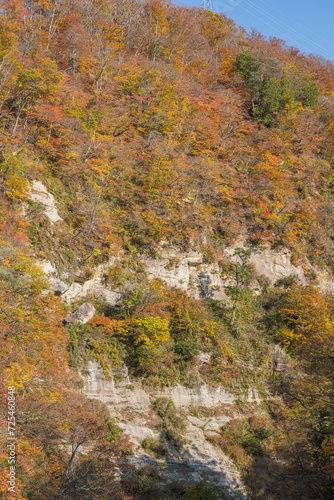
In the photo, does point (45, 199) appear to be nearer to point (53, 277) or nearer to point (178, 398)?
point (53, 277)

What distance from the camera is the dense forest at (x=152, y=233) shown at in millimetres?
10898

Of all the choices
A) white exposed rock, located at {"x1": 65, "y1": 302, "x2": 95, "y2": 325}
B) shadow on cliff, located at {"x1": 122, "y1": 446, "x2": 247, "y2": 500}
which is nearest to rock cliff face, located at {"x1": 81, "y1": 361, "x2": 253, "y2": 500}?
shadow on cliff, located at {"x1": 122, "y1": 446, "x2": 247, "y2": 500}

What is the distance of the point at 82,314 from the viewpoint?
611 inches

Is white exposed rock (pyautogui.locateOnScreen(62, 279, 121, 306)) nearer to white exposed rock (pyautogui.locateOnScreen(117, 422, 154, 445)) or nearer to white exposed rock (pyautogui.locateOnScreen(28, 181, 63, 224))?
white exposed rock (pyautogui.locateOnScreen(28, 181, 63, 224))

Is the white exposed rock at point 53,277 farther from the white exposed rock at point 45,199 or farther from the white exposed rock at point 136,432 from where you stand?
the white exposed rock at point 136,432

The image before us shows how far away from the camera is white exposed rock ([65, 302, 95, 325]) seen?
15.3 metres

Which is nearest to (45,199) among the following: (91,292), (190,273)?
(91,292)

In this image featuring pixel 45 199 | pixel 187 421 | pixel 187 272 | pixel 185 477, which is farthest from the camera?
pixel 187 272

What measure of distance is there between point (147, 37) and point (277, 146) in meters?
17.9

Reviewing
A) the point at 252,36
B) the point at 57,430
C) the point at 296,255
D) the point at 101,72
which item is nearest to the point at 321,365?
the point at 57,430

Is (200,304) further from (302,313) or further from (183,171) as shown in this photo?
(183,171)

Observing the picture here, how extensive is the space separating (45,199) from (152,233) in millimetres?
6653

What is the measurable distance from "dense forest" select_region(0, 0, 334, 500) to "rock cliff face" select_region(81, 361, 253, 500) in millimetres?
462

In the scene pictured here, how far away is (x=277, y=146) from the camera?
2848 centimetres
